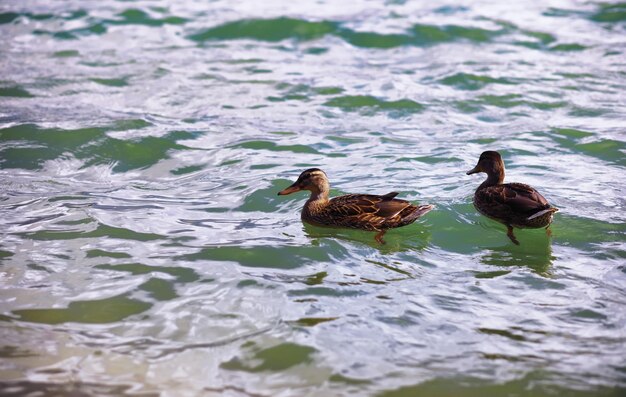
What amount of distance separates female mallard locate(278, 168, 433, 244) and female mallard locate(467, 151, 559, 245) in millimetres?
755

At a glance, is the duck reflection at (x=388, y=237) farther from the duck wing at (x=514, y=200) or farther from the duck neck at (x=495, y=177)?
the duck neck at (x=495, y=177)

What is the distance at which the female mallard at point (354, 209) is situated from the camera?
8.54 metres

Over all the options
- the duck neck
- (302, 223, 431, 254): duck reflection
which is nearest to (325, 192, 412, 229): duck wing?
(302, 223, 431, 254): duck reflection

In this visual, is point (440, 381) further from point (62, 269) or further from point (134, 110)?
point (134, 110)

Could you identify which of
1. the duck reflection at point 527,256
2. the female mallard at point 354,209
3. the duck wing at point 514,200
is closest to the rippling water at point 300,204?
the duck reflection at point 527,256

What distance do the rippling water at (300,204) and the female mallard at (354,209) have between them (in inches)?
7.1

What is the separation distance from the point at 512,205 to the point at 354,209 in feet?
5.65

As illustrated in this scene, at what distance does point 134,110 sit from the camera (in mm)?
13031

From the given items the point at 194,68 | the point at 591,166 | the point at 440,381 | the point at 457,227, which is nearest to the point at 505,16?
the point at 194,68

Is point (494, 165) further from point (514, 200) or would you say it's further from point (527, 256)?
point (527, 256)

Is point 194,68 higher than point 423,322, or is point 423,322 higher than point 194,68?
point 194,68

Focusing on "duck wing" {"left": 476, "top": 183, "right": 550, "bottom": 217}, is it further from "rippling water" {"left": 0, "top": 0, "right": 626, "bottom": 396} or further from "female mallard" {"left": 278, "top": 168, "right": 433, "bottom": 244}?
"female mallard" {"left": 278, "top": 168, "right": 433, "bottom": 244}

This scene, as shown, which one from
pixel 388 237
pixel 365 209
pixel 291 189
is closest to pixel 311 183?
pixel 291 189

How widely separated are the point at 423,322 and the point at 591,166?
521cm
